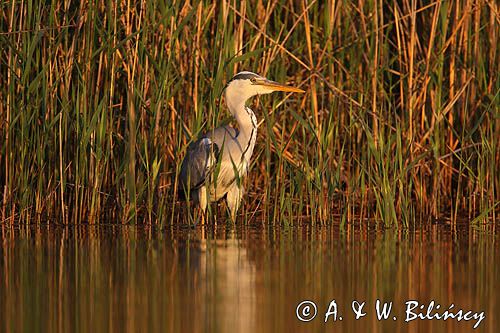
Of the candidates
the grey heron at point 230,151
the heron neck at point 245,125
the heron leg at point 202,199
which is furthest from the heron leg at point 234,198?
the heron neck at point 245,125

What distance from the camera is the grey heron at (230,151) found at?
292 inches

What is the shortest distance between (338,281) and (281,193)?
215 cm

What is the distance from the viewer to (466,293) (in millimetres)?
4375

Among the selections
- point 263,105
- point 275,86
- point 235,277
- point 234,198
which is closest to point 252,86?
point 275,86

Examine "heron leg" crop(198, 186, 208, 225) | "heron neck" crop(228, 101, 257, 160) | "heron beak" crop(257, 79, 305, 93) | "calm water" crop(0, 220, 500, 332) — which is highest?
"heron beak" crop(257, 79, 305, 93)

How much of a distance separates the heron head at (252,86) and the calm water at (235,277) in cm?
116

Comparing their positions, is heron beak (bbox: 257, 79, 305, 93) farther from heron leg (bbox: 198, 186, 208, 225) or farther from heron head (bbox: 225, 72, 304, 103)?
heron leg (bbox: 198, 186, 208, 225)

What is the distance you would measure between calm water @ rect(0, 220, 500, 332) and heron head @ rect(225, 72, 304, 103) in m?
1.16

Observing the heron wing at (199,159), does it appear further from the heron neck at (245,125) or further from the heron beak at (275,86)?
the heron beak at (275,86)

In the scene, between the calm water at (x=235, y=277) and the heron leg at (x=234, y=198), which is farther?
the heron leg at (x=234, y=198)

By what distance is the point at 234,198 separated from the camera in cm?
741

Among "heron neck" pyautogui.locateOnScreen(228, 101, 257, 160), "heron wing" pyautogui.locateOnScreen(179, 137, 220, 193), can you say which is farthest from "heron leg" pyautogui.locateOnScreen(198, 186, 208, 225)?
"heron neck" pyautogui.locateOnScreen(228, 101, 257, 160)

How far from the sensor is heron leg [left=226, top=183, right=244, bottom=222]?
7.25 metres

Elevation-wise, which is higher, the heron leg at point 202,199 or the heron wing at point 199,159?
the heron wing at point 199,159
